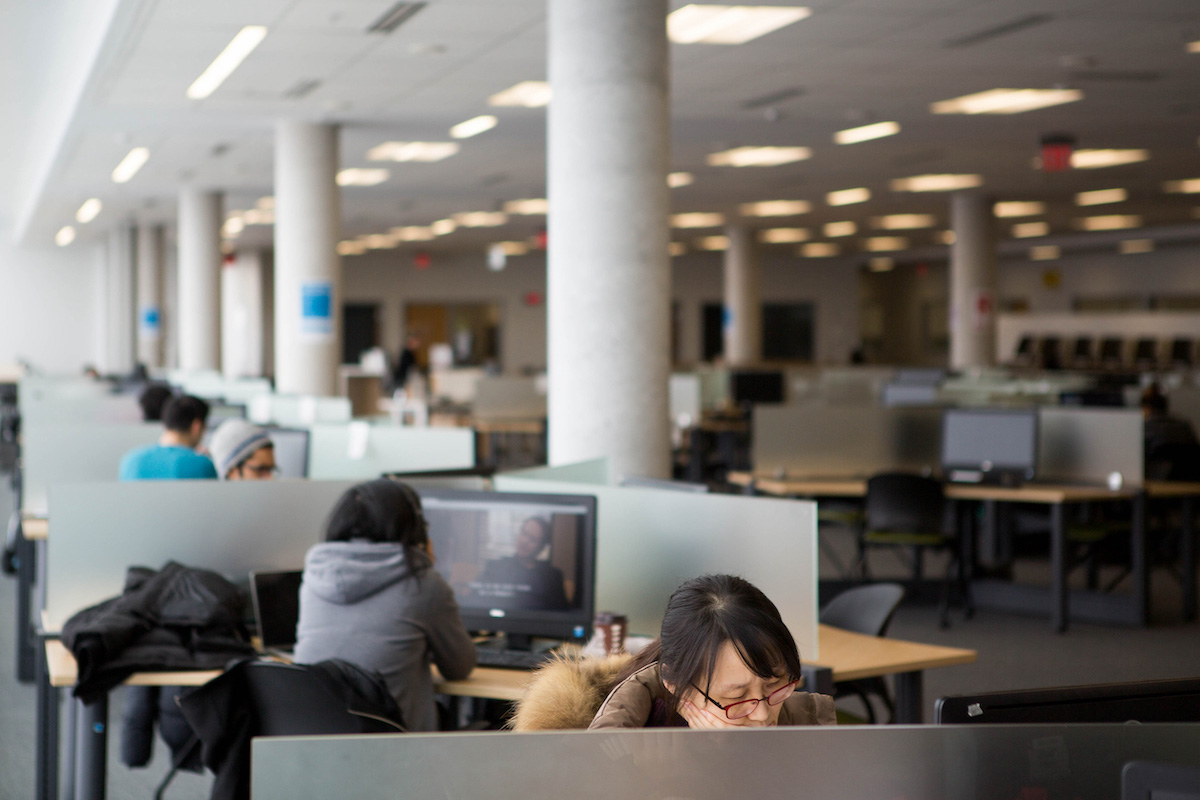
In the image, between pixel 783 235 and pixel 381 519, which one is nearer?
pixel 381 519

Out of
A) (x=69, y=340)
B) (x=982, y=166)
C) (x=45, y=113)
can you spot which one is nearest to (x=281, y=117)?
(x=45, y=113)

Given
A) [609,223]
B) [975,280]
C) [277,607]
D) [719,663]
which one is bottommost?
[277,607]

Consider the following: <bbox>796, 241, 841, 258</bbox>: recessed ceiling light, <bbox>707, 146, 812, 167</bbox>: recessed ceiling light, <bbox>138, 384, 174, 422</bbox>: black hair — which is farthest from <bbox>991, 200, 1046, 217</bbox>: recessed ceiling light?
<bbox>138, 384, 174, 422</bbox>: black hair

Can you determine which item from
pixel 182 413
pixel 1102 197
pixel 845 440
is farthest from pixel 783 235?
pixel 182 413

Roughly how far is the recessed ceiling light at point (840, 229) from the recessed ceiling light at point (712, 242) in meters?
1.70

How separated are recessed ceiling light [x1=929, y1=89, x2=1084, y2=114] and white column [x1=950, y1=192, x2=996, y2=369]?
19.6ft

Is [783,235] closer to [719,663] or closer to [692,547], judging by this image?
[692,547]

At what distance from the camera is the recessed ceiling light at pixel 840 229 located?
19.2m

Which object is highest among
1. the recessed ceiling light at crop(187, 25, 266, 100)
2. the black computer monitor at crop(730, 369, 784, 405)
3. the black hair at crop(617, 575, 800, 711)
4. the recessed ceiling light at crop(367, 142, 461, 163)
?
the recessed ceiling light at crop(367, 142, 461, 163)

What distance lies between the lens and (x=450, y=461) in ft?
16.8

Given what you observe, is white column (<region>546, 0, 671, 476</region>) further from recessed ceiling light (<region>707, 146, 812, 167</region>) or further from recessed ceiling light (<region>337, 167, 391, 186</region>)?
recessed ceiling light (<region>337, 167, 391, 186</region>)

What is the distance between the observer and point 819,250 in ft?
81.3

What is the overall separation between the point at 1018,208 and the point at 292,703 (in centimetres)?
1581

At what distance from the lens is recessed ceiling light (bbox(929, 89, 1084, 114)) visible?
28.8ft
